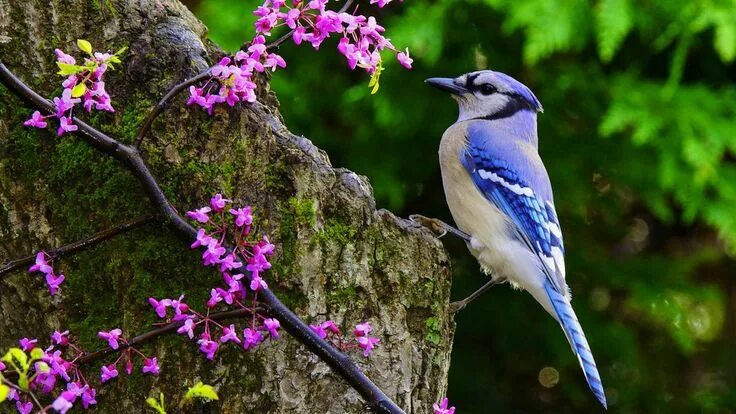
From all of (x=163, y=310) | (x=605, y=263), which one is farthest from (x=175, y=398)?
(x=605, y=263)

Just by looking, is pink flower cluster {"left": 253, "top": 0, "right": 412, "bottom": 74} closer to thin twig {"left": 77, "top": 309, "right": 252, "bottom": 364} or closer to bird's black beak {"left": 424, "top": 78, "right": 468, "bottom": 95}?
thin twig {"left": 77, "top": 309, "right": 252, "bottom": 364}

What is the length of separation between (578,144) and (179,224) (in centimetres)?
270

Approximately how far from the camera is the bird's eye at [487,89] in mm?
3590

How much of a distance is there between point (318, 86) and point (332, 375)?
8.18 ft

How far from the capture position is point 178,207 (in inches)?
84.1

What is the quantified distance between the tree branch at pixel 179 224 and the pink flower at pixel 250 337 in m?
0.06

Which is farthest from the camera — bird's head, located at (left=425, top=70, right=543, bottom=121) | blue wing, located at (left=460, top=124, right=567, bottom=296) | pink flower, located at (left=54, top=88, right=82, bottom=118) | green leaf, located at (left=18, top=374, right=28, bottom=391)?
bird's head, located at (left=425, top=70, right=543, bottom=121)

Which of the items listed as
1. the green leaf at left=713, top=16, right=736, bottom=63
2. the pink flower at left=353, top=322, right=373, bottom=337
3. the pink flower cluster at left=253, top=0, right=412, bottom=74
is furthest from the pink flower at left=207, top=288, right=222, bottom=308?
the green leaf at left=713, top=16, right=736, bottom=63

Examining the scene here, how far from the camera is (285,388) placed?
2139mm

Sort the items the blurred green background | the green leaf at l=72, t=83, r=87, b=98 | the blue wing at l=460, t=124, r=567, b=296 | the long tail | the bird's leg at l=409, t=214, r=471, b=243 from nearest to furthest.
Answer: the green leaf at l=72, t=83, r=87, b=98 < the long tail < the bird's leg at l=409, t=214, r=471, b=243 < the blue wing at l=460, t=124, r=567, b=296 < the blurred green background

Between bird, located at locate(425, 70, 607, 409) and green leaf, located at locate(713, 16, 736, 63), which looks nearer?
bird, located at locate(425, 70, 607, 409)

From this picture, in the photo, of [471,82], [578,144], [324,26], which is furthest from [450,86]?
[324,26]

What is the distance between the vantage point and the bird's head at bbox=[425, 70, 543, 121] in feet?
11.6

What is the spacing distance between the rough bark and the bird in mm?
954
